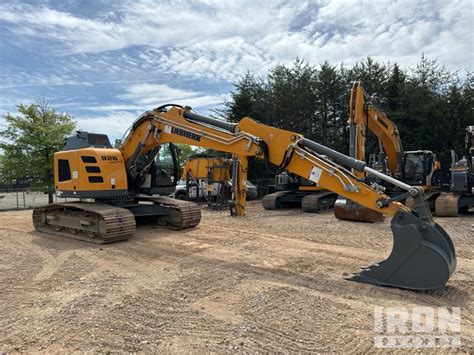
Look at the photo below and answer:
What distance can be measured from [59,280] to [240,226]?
6.35 meters

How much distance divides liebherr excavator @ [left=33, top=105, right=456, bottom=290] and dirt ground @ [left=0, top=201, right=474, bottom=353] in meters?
0.39

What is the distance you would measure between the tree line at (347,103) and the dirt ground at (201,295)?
19.0m

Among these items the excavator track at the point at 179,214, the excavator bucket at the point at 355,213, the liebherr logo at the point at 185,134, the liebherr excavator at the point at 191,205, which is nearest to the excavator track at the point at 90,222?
the liebherr excavator at the point at 191,205

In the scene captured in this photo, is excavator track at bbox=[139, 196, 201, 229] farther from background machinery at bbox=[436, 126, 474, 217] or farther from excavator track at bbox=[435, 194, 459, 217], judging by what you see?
background machinery at bbox=[436, 126, 474, 217]

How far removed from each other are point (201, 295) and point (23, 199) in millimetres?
22119

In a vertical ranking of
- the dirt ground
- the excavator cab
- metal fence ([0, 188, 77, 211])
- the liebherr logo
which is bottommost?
the dirt ground

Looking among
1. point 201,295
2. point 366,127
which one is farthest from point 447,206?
point 201,295

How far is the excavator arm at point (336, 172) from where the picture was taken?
545cm

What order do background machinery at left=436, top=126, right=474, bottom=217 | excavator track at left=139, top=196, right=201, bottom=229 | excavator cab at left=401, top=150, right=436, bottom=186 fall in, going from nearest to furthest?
1. excavator track at left=139, top=196, right=201, bottom=229
2. background machinery at left=436, top=126, right=474, bottom=217
3. excavator cab at left=401, top=150, right=436, bottom=186

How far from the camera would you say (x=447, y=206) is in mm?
14383

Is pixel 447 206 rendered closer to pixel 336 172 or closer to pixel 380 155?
pixel 380 155

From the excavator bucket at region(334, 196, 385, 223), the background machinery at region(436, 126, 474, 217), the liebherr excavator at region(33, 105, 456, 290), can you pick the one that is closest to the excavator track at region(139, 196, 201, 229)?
the liebherr excavator at region(33, 105, 456, 290)

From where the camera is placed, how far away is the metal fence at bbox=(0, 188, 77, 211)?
73.8 feet

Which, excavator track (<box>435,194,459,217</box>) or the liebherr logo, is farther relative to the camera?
excavator track (<box>435,194,459,217</box>)
